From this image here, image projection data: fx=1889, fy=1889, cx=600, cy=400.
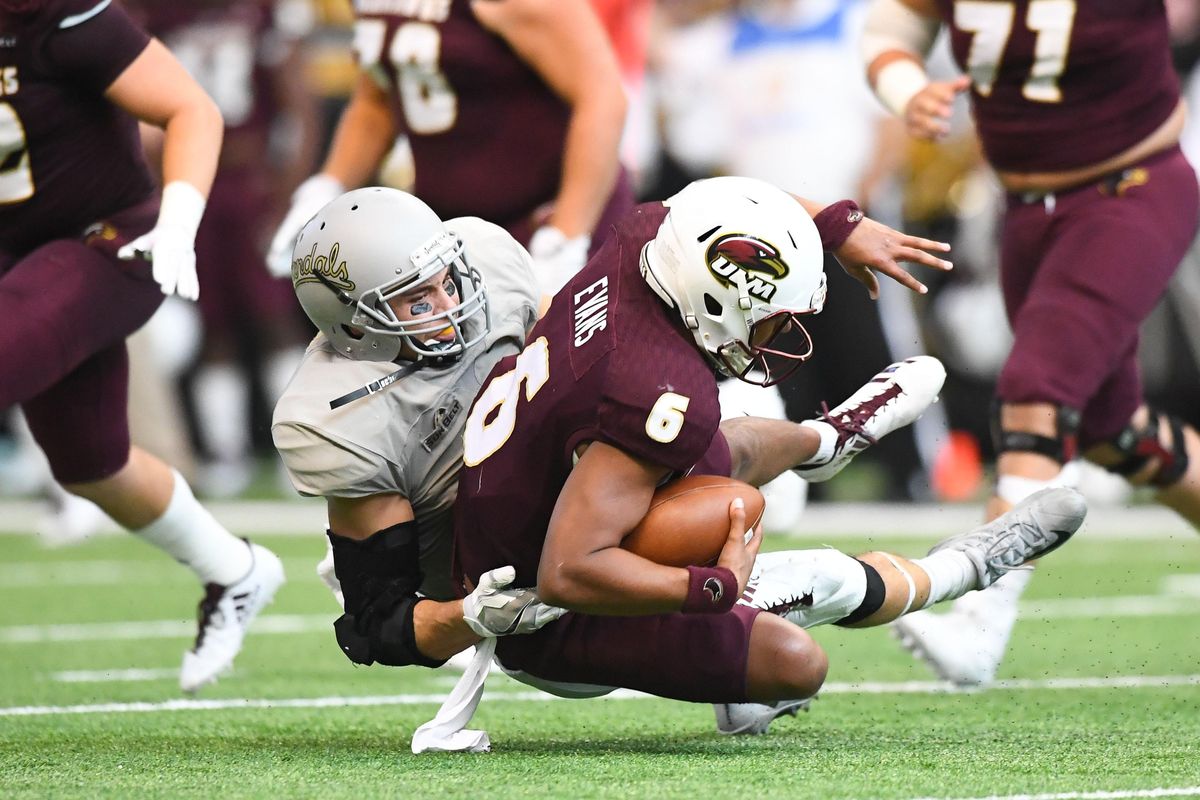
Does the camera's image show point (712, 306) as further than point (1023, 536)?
No

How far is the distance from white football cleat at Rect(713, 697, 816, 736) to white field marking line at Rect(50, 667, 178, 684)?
1630mm

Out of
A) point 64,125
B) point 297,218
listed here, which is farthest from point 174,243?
point 297,218

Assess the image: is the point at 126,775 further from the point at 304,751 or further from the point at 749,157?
the point at 749,157

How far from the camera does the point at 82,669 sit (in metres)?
4.69

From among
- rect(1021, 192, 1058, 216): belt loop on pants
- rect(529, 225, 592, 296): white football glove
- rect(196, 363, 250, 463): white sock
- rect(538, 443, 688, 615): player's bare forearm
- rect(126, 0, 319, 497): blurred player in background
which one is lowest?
rect(196, 363, 250, 463): white sock

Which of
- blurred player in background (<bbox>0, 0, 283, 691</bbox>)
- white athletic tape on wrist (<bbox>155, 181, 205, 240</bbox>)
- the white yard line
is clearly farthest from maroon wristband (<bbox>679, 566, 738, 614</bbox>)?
the white yard line

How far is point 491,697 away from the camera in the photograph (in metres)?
4.27

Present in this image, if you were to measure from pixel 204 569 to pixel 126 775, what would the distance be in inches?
55.8

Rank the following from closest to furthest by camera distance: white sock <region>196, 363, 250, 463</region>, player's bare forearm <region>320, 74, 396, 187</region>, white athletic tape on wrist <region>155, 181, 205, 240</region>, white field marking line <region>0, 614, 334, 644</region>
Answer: white athletic tape on wrist <region>155, 181, 205, 240</region>
player's bare forearm <region>320, 74, 396, 187</region>
white field marking line <region>0, 614, 334, 644</region>
white sock <region>196, 363, 250, 463</region>

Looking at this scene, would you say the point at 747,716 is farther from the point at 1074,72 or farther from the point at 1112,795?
the point at 1074,72

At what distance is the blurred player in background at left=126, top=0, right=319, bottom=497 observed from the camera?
360 inches

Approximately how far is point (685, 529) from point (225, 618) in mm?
1685

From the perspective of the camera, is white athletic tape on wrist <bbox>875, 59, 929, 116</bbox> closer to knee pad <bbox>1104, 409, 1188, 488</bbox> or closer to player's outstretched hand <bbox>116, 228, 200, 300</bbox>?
knee pad <bbox>1104, 409, 1188, 488</bbox>

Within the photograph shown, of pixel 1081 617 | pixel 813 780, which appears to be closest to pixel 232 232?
pixel 1081 617
